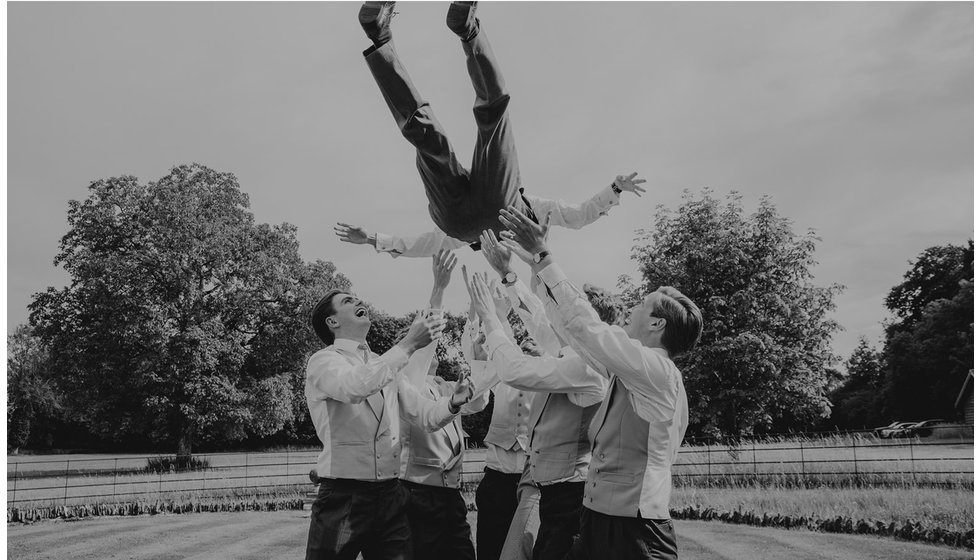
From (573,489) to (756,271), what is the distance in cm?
2264

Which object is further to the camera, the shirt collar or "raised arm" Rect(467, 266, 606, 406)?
the shirt collar

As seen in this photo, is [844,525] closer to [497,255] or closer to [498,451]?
[498,451]

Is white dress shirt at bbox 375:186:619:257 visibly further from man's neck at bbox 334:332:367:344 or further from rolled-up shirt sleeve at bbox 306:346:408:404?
rolled-up shirt sleeve at bbox 306:346:408:404

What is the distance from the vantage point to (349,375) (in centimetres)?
407

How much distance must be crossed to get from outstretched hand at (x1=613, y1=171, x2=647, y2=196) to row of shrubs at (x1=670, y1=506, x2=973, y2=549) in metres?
8.09

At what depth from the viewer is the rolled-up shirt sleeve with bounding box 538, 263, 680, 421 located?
3254mm

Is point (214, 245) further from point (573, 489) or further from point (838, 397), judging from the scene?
point (838, 397)

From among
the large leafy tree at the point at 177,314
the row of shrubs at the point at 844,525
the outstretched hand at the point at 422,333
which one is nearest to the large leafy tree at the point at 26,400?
the large leafy tree at the point at 177,314

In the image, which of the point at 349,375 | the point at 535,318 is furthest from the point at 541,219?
the point at 349,375

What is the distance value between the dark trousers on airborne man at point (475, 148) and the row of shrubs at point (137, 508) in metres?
13.5

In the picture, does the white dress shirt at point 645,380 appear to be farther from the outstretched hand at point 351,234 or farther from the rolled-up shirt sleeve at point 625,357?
the outstretched hand at point 351,234

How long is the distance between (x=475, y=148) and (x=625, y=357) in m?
1.85

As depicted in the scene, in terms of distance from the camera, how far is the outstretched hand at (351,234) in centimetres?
535

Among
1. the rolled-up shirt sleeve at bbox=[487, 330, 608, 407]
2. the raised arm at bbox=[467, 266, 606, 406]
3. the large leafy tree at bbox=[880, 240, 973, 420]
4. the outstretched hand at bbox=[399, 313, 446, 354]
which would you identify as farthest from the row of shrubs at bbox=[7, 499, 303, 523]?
the large leafy tree at bbox=[880, 240, 973, 420]
